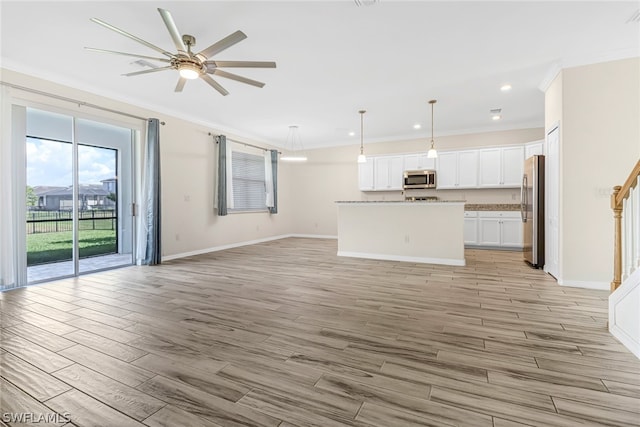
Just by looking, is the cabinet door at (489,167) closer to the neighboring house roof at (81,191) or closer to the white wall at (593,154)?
the white wall at (593,154)

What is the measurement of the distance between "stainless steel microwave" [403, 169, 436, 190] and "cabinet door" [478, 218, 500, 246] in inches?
55.2

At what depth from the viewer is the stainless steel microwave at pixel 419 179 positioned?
7238 mm

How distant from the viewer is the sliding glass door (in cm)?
436

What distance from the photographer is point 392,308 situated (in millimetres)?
3006

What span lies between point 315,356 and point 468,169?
6371 millimetres

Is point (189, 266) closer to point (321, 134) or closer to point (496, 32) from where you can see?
point (321, 134)

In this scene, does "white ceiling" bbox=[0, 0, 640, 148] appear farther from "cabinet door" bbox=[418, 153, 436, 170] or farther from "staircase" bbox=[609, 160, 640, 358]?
"cabinet door" bbox=[418, 153, 436, 170]

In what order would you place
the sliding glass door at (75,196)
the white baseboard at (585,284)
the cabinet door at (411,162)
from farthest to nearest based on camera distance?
1. the cabinet door at (411,162)
2. the sliding glass door at (75,196)
3. the white baseboard at (585,284)

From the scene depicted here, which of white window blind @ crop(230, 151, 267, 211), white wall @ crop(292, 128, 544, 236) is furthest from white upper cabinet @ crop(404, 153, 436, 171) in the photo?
white window blind @ crop(230, 151, 267, 211)

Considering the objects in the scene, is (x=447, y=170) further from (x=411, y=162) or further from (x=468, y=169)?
(x=411, y=162)

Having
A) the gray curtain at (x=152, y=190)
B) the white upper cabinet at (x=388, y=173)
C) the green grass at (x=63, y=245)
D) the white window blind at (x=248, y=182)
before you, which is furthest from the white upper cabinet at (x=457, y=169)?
the green grass at (x=63, y=245)

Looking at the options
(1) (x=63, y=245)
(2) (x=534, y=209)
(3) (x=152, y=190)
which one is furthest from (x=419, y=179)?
(1) (x=63, y=245)

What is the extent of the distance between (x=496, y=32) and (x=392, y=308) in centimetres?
302

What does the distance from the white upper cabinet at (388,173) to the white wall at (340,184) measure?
26 cm
